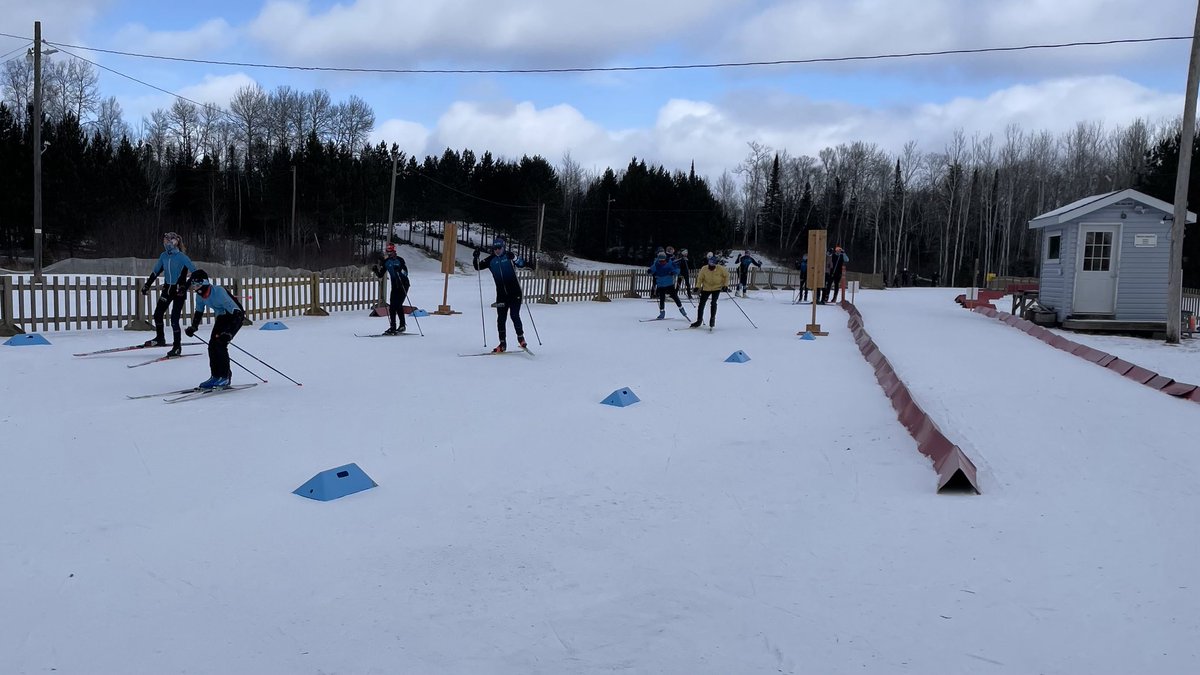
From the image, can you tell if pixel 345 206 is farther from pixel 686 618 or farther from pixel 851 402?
pixel 686 618

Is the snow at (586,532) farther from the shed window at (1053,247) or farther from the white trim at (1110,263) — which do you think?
the shed window at (1053,247)

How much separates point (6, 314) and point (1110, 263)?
2294 cm

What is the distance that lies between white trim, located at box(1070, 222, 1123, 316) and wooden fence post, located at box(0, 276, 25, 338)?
21959 millimetres

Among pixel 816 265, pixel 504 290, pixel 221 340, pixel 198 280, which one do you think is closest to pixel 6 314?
pixel 198 280

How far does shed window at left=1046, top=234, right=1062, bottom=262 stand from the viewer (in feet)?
67.8

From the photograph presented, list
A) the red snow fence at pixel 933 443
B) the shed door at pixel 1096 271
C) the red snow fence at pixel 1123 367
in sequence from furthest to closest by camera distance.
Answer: the shed door at pixel 1096 271 → the red snow fence at pixel 1123 367 → the red snow fence at pixel 933 443

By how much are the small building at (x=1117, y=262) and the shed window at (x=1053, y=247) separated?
2.34 feet

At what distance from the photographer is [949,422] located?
8039 millimetres

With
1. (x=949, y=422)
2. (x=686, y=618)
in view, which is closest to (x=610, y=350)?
(x=949, y=422)

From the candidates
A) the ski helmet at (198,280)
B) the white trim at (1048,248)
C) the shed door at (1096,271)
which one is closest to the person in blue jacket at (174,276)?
the ski helmet at (198,280)

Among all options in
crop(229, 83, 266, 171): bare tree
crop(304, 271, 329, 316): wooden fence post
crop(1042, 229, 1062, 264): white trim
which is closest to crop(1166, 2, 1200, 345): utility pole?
crop(1042, 229, 1062, 264): white trim

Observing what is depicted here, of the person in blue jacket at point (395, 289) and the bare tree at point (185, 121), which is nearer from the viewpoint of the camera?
the person in blue jacket at point (395, 289)

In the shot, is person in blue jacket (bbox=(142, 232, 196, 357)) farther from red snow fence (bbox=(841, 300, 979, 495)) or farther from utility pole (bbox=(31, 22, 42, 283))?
utility pole (bbox=(31, 22, 42, 283))

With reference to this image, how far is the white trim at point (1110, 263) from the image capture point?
1933 centimetres
